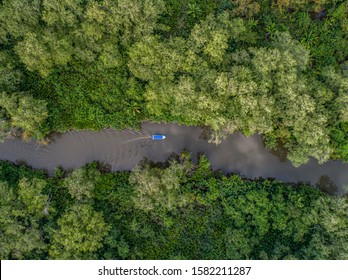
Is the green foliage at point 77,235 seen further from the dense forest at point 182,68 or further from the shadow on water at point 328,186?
the shadow on water at point 328,186

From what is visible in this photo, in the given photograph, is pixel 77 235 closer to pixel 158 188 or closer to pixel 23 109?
pixel 158 188

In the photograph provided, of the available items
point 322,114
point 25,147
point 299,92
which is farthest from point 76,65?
point 322,114

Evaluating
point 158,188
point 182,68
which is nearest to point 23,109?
point 158,188

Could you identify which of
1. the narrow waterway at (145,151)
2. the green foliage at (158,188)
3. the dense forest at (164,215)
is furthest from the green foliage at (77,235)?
the narrow waterway at (145,151)

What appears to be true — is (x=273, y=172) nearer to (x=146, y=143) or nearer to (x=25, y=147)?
(x=146, y=143)

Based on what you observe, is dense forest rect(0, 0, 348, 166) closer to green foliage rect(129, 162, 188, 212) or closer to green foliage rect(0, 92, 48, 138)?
green foliage rect(0, 92, 48, 138)

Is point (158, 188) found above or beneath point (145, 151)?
beneath
